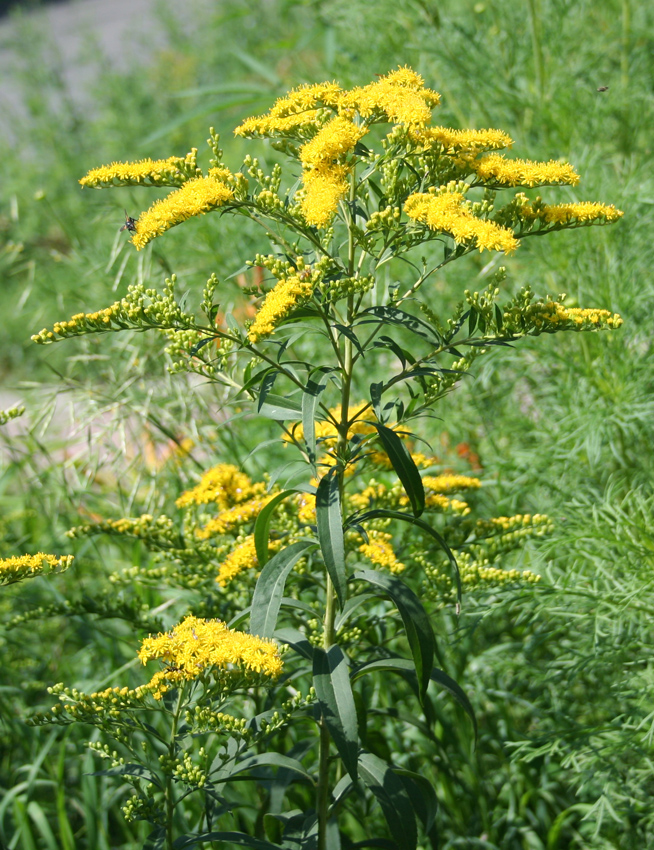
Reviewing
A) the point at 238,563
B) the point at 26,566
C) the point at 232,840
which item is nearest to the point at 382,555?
the point at 238,563

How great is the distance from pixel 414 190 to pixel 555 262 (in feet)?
4.72

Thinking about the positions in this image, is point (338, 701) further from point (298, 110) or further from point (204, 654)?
point (298, 110)

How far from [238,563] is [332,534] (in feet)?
1.54

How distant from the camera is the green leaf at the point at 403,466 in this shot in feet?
5.67

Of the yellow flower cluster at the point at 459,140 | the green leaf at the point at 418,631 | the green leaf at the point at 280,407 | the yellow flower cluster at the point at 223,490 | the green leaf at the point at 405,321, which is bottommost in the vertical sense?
the green leaf at the point at 418,631

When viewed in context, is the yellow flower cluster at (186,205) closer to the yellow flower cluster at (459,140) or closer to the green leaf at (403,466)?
the yellow flower cluster at (459,140)

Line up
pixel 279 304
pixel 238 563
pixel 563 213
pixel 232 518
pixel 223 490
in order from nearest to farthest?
pixel 279 304, pixel 563 213, pixel 238 563, pixel 232 518, pixel 223 490

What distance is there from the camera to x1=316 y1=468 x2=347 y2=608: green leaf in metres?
1.65

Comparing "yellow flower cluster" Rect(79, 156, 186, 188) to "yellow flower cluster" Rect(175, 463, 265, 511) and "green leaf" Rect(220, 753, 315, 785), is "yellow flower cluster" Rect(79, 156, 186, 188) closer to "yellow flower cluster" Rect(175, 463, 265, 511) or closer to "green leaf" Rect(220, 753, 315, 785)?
"yellow flower cluster" Rect(175, 463, 265, 511)

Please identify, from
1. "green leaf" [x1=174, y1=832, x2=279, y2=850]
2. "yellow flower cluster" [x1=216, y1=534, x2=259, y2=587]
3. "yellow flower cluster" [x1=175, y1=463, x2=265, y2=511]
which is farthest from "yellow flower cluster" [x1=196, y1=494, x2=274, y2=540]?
"green leaf" [x1=174, y1=832, x2=279, y2=850]

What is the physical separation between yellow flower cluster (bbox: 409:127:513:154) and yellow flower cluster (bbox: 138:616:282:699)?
113 centimetres

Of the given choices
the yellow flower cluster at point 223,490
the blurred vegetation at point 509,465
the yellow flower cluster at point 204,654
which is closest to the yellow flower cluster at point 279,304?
the yellow flower cluster at point 204,654

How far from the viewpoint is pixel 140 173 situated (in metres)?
1.81

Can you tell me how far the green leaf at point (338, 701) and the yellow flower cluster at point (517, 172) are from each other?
113 cm
